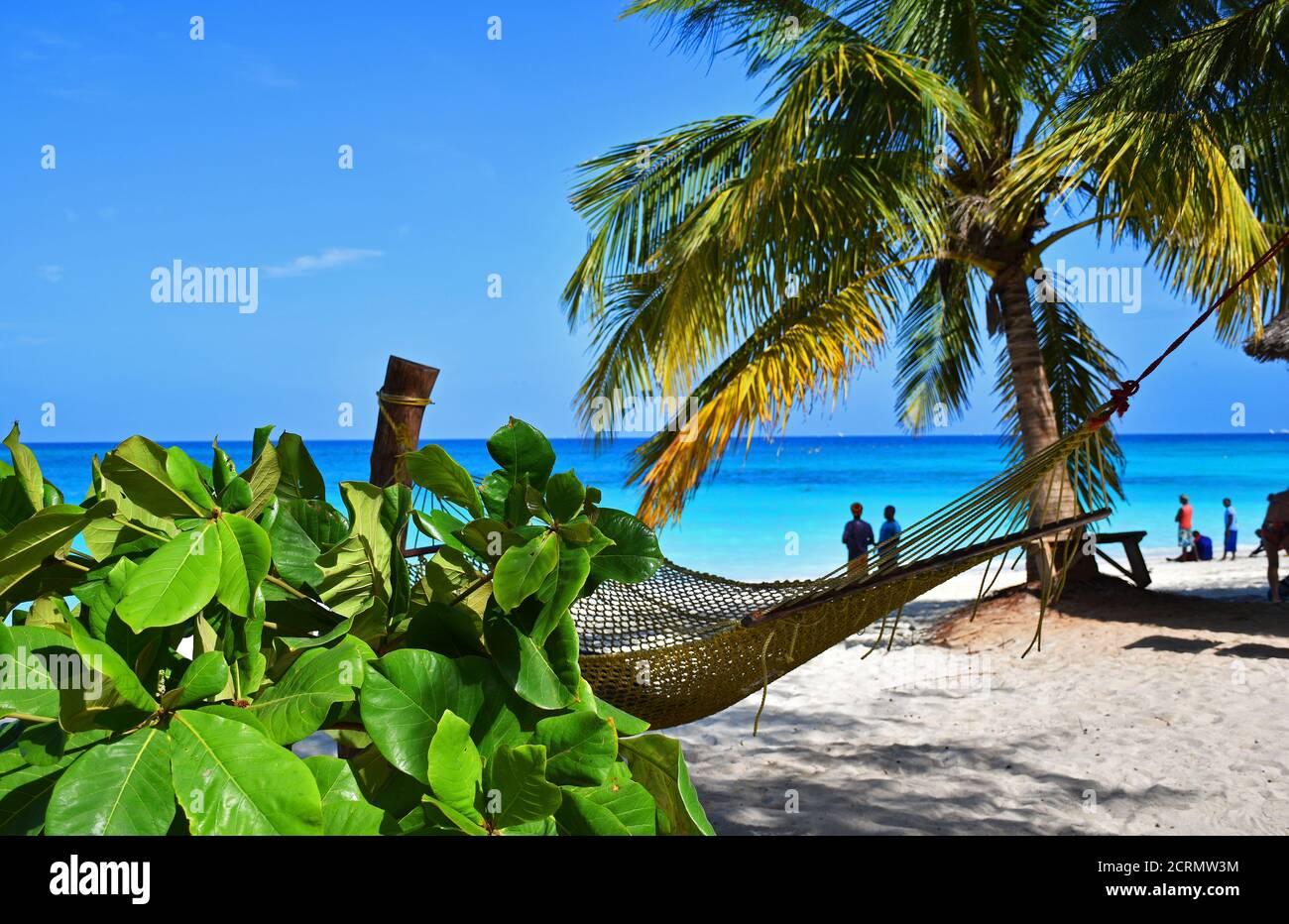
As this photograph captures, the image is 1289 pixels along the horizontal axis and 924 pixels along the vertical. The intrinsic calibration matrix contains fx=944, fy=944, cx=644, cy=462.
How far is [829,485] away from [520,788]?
33.5m

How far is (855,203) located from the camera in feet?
15.5

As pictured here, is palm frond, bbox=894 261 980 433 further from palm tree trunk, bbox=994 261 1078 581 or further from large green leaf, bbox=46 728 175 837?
large green leaf, bbox=46 728 175 837

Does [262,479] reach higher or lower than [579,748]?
higher

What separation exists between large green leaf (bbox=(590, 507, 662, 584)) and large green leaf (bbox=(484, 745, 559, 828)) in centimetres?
15

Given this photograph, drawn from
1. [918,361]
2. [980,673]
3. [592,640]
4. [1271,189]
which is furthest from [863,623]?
[918,361]

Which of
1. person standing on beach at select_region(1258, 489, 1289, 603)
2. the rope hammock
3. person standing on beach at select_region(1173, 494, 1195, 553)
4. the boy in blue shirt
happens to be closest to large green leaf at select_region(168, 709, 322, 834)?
the rope hammock

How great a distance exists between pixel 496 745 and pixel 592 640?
1.77m

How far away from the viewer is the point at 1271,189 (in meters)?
→ 5.40

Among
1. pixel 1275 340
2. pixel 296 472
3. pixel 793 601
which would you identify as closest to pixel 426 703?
pixel 296 472

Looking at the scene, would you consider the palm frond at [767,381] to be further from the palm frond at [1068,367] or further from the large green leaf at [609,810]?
the large green leaf at [609,810]

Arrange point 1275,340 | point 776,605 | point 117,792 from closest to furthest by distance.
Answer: point 117,792 → point 776,605 → point 1275,340

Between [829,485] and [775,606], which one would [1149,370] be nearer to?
[775,606]

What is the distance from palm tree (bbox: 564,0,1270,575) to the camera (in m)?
4.48
